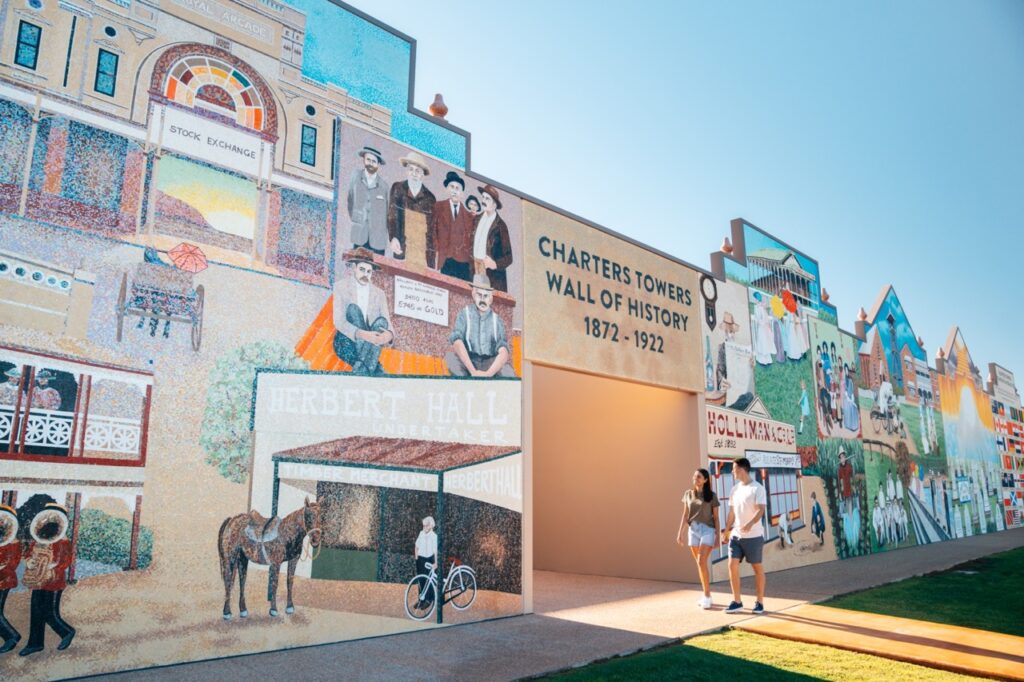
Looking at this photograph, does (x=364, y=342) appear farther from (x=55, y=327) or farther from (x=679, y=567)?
(x=679, y=567)

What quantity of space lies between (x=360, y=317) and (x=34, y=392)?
279 centimetres

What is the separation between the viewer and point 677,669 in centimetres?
525

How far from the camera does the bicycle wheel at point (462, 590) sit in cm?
725

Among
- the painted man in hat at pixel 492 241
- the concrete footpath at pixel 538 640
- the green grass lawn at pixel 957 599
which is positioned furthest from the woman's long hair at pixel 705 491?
the painted man in hat at pixel 492 241

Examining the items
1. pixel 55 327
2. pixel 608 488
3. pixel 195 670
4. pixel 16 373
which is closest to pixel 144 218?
pixel 55 327

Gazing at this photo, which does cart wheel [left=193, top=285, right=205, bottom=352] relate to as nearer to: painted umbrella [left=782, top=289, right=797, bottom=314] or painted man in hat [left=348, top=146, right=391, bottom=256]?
painted man in hat [left=348, top=146, right=391, bottom=256]

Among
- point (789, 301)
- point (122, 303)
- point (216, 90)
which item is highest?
point (789, 301)

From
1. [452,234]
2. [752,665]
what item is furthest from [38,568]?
[752,665]

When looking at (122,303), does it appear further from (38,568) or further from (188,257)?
(38,568)

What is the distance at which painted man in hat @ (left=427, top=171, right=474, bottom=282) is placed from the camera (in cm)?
788

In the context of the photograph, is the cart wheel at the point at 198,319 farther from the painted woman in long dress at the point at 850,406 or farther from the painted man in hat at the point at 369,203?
the painted woman in long dress at the point at 850,406

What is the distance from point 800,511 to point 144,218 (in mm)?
12365

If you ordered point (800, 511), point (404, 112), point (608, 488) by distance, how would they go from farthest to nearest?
point (800, 511)
point (608, 488)
point (404, 112)

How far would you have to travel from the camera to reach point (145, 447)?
5496mm
